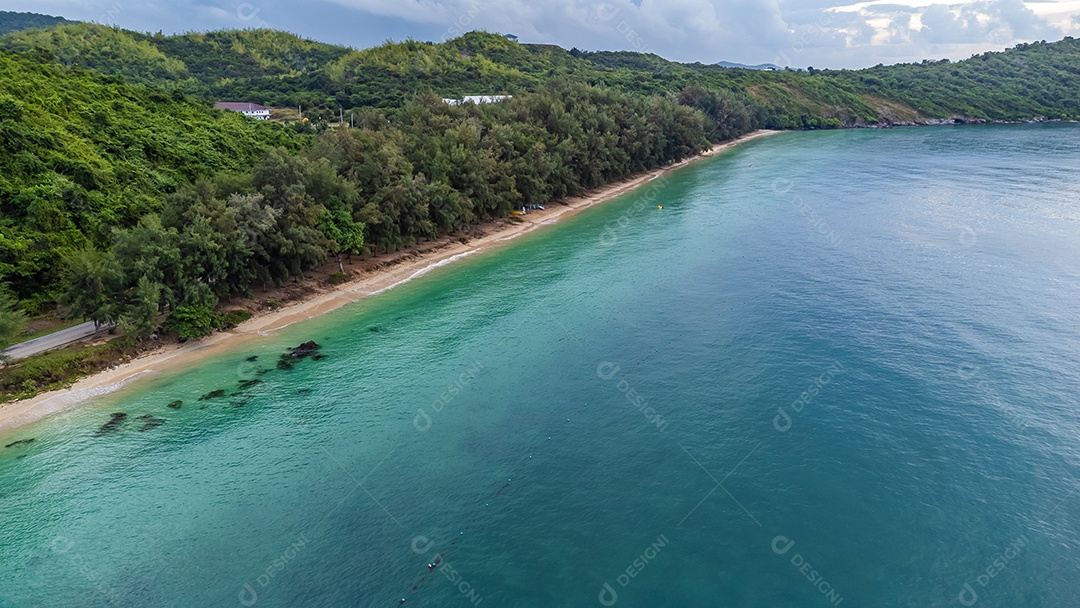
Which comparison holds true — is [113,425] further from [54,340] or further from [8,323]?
[54,340]

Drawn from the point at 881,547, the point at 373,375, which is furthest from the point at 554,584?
the point at 373,375

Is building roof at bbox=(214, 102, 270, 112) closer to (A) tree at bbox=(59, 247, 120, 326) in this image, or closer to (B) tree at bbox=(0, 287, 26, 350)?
(A) tree at bbox=(59, 247, 120, 326)

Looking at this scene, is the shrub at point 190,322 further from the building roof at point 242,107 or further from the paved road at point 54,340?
the building roof at point 242,107

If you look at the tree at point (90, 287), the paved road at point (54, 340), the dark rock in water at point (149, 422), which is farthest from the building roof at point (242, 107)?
the dark rock in water at point (149, 422)

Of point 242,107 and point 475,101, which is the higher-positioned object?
point 242,107

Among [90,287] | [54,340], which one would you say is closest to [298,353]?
[90,287]
